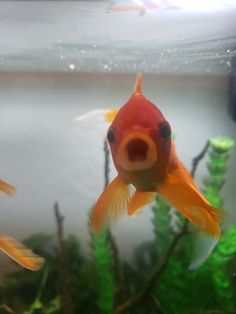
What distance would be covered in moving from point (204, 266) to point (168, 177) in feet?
5.75

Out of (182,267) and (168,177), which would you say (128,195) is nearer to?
(168,177)

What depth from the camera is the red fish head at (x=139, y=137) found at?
917mm

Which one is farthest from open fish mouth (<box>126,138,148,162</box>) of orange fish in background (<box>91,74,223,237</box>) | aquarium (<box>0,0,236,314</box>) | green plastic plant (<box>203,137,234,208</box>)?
green plastic plant (<box>203,137,234,208</box>)

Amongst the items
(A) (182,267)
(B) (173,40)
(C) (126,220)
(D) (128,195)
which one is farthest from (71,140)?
(D) (128,195)

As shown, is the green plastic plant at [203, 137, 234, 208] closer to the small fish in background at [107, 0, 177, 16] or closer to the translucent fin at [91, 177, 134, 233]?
the small fish in background at [107, 0, 177, 16]

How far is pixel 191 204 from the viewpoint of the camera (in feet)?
3.19

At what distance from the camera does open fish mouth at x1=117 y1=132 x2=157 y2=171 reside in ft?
2.98

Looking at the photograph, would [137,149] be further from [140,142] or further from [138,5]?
[138,5]

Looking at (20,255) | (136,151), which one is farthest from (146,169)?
(20,255)

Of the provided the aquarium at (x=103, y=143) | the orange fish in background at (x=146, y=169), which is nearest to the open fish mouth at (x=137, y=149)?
the orange fish in background at (x=146, y=169)

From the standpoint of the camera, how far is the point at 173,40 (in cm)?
310

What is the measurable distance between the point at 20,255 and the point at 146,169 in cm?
48

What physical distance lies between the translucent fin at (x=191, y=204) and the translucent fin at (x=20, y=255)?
406 mm

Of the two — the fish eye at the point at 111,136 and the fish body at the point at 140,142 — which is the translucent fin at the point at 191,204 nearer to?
the fish body at the point at 140,142
